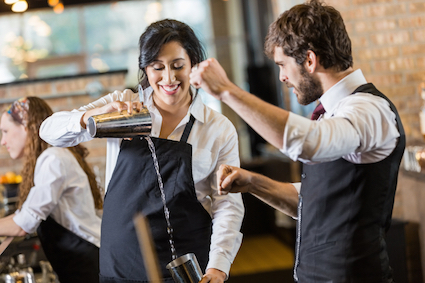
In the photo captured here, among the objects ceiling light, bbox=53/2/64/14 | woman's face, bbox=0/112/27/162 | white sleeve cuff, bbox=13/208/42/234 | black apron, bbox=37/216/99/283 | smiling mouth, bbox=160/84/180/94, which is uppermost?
ceiling light, bbox=53/2/64/14

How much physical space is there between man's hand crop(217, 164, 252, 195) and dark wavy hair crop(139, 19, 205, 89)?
53cm

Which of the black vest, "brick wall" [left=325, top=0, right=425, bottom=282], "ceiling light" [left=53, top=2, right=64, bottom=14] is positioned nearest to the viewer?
the black vest

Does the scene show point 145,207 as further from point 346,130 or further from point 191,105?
point 346,130

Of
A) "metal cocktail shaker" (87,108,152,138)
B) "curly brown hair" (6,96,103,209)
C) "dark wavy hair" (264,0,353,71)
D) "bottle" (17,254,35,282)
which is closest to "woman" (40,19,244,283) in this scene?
"metal cocktail shaker" (87,108,152,138)

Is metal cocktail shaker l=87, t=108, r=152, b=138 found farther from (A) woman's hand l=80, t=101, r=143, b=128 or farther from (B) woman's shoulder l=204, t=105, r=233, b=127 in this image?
(B) woman's shoulder l=204, t=105, r=233, b=127

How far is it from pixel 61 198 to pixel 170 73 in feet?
2.97

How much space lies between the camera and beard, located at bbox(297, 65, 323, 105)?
1415 millimetres

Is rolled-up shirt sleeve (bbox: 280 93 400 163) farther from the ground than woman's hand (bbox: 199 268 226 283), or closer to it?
farther from the ground

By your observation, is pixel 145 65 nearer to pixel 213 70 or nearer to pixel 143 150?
pixel 143 150

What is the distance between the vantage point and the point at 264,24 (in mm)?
6988

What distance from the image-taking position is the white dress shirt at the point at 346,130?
42.6 inches

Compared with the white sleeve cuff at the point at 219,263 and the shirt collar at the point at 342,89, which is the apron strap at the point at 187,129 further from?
the shirt collar at the point at 342,89

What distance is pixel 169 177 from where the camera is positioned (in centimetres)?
174

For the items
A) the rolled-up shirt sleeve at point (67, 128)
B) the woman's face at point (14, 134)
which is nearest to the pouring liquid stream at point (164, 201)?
the rolled-up shirt sleeve at point (67, 128)
